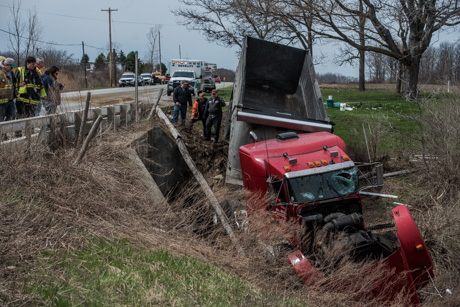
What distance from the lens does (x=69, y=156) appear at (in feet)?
27.3

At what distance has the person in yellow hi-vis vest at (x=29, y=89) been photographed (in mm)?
9695

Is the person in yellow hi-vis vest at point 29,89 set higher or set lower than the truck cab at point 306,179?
higher

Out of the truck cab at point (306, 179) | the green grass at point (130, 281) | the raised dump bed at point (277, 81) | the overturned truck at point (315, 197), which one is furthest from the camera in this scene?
the raised dump bed at point (277, 81)

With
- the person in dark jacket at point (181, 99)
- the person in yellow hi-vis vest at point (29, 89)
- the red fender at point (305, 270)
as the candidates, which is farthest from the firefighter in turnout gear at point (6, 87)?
the person in dark jacket at point (181, 99)

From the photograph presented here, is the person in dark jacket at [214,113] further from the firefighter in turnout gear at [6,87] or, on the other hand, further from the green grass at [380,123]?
the firefighter in turnout gear at [6,87]

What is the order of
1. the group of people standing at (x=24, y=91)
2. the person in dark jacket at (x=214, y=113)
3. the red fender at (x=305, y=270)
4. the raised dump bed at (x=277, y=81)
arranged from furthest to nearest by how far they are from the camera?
1. the person in dark jacket at (x=214, y=113)
2. the raised dump bed at (x=277, y=81)
3. the group of people standing at (x=24, y=91)
4. the red fender at (x=305, y=270)

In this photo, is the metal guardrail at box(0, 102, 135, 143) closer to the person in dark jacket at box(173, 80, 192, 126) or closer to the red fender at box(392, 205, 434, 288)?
the person in dark jacket at box(173, 80, 192, 126)

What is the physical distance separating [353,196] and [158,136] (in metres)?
6.90

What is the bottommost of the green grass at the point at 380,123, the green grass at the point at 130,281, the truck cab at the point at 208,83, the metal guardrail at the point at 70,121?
the green grass at the point at 130,281

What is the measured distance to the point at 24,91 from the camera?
9.74 m

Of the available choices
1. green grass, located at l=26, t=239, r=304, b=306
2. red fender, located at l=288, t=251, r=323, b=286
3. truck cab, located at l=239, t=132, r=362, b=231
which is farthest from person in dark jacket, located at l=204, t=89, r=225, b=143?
green grass, located at l=26, t=239, r=304, b=306

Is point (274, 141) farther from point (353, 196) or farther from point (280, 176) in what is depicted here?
point (353, 196)

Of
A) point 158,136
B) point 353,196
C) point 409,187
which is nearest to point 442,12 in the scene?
point 409,187

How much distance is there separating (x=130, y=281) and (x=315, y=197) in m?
3.53
